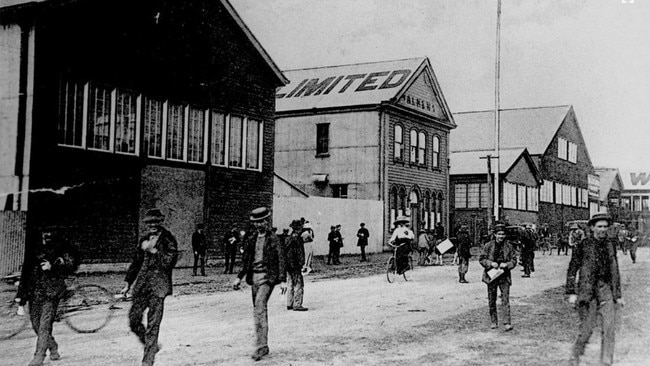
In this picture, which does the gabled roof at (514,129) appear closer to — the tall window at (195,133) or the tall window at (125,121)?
the tall window at (195,133)

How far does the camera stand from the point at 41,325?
7812 millimetres

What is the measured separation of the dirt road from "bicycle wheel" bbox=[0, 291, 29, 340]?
204 mm

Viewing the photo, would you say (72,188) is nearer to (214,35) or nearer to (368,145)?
(214,35)

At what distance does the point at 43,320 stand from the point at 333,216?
2159cm

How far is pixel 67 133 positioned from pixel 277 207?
12.0 meters

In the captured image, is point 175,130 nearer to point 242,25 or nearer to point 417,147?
point 242,25

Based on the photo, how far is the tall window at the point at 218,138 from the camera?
19733mm

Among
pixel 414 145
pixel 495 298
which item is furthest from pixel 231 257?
pixel 414 145

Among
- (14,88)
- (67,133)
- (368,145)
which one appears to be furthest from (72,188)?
(368,145)

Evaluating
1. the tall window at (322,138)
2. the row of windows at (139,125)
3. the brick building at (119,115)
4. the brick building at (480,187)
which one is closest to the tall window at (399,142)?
the tall window at (322,138)

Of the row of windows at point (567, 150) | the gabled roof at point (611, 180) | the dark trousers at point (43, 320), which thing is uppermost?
the row of windows at point (567, 150)

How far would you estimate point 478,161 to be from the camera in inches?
1720

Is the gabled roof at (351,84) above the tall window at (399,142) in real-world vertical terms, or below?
above

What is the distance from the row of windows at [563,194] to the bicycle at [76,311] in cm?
4083
